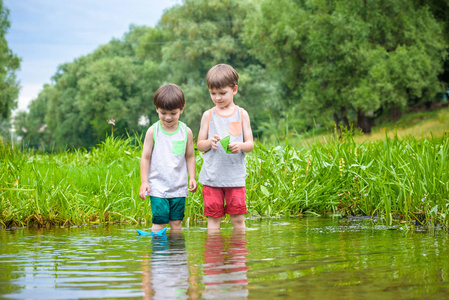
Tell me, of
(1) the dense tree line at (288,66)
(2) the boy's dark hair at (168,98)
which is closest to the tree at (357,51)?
(1) the dense tree line at (288,66)

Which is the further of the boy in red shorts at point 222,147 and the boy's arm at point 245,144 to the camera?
the boy in red shorts at point 222,147

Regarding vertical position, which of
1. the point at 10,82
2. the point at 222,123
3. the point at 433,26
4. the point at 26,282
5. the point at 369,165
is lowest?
the point at 26,282

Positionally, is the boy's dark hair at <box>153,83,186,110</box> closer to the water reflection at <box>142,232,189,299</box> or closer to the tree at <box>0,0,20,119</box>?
the water reflection at <box>142,232,189,299</box>

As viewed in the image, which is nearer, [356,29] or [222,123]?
[222,123]

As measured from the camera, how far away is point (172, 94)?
4.32 meters

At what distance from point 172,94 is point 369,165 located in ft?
8.92

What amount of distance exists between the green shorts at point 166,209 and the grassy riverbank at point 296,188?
1121 mm

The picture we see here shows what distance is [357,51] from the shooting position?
3309 centimetres

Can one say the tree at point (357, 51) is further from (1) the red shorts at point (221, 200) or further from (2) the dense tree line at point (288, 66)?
(1) the red shorts at point (221, 200)

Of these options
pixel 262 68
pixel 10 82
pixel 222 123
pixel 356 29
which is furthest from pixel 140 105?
pixel 222 123

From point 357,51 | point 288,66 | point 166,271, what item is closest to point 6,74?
point 288,66

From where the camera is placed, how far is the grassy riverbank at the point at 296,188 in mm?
5168

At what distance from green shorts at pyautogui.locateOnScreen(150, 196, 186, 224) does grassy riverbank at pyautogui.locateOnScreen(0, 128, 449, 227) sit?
1121 millimetres

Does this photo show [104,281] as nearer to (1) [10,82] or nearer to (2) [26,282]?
(2) [26,282]
